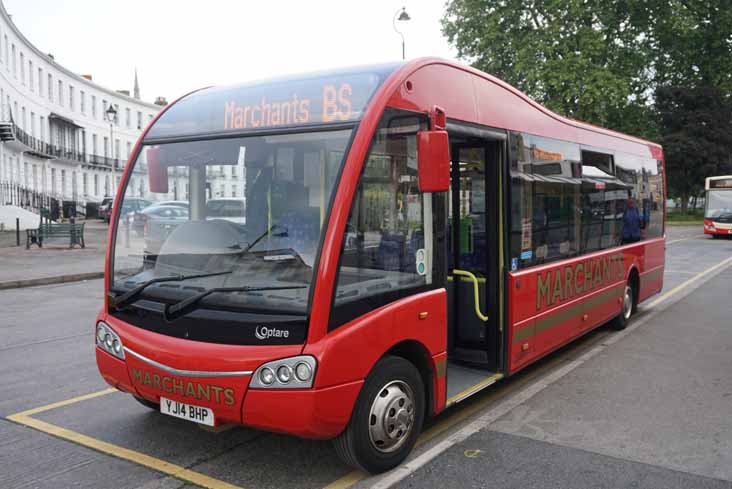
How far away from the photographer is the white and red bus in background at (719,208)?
29.9 meters

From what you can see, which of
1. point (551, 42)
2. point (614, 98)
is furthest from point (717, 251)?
point (551, 42)

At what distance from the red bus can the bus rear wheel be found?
164 inches

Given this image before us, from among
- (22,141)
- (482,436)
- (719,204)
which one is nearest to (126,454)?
(482,436)

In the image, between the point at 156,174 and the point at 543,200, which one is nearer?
the point at 156,174

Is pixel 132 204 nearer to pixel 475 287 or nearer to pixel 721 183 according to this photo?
pixel 475 287

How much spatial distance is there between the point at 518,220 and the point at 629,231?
3.88m

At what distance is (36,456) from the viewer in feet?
14.5

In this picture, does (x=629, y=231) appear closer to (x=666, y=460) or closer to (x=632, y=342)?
(x=632, y=342)

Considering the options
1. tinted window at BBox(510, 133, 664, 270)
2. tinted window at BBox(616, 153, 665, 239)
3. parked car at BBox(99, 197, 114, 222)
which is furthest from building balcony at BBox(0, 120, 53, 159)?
tinted window at BBox(510, 133, 664, 270)

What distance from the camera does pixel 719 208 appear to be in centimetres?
3047

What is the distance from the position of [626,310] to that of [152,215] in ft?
22.3

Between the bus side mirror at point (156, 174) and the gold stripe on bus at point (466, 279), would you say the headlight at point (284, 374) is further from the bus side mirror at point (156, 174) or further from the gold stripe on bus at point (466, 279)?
the gold stripe on bus at point (466, 279)

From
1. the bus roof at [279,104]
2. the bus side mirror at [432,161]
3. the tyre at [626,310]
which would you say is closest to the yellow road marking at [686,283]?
the tyre at [626,310]

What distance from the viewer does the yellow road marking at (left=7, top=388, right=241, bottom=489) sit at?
4.03m
